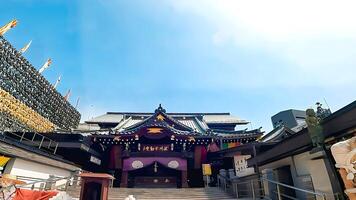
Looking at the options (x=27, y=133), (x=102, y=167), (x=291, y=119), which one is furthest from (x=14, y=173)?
(x=291, y=119)

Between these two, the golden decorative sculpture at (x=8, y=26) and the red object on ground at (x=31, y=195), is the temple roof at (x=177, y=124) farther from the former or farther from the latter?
the golden decorative sculpture at (x=8, y=26)

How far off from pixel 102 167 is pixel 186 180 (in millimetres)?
8021

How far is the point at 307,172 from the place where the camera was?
8.11m

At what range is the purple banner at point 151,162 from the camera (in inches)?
697

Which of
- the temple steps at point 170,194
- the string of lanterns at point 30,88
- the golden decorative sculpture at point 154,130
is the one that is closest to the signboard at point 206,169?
the temple steps at point 170,194

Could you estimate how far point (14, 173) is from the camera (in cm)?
987

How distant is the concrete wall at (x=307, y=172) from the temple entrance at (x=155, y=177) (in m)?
11.2

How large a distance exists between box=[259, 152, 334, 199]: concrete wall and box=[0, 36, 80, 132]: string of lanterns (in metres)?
19.4

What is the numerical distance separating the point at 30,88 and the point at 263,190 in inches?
812

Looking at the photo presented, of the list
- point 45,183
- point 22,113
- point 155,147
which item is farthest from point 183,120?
point 45,183

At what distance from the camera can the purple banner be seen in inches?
697

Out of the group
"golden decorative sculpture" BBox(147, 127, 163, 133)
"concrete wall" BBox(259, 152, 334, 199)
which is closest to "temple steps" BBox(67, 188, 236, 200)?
"concrete wall" BBox(259, 152, 334, 199)

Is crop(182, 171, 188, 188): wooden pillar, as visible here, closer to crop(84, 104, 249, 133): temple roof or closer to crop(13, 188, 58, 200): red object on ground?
crop(84, 104, 249, 133): temple roof

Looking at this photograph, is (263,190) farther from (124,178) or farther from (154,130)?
(124,178)
